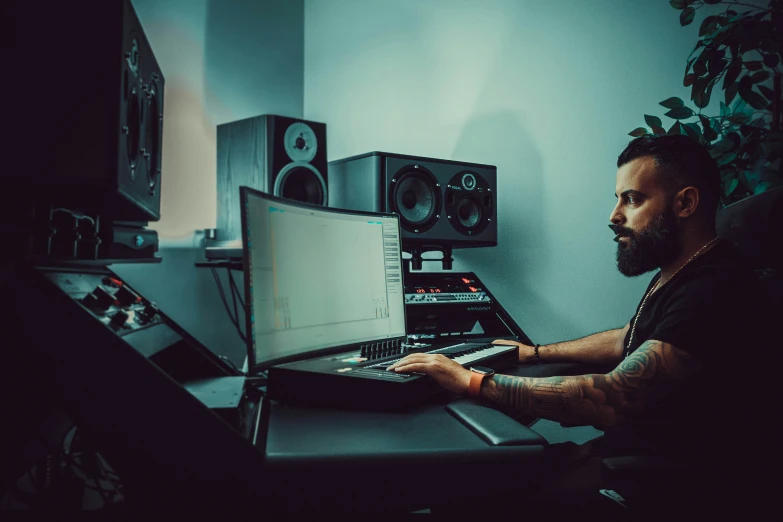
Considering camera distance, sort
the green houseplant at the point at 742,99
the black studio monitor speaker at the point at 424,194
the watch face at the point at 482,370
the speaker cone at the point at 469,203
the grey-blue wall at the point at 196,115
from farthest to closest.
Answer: the grey-blue wall at the point at 196,115
the speaker cone at the point at 469,203
the black studio monitor speaker at the point at 424,194
the green houseplant at the point at 742,99
the watch face at the point at 482,370

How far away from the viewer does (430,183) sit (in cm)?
199

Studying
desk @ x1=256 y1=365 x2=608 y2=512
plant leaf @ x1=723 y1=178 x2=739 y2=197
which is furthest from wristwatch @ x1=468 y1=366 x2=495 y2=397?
plant leaf @ x1=723 y1=178 x2=739 y2=197

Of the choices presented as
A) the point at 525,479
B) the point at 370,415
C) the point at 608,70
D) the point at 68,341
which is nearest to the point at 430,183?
the point at 608,70

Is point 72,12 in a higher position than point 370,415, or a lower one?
higher

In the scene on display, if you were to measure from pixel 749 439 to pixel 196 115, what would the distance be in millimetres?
2349

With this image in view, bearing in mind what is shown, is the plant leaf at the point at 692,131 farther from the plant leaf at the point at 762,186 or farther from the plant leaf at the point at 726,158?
the plant leaf at the point at 762,186

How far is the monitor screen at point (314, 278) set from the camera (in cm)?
96

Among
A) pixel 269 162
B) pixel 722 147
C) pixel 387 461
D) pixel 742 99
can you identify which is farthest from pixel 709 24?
pixel 387 461

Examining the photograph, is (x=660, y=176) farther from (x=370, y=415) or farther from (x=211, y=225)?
(x=211, y=225)

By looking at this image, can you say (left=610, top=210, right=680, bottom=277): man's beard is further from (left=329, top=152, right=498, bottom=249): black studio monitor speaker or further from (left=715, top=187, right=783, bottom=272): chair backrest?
(left=329, top=152, right=498, bottom=249): black studio monitor speaker

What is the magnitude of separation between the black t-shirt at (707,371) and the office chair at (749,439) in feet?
0.05

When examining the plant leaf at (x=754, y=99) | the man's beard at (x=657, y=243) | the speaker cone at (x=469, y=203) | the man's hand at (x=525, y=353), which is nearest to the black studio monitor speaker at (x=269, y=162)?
the speaker cone at (x=469, y=203)

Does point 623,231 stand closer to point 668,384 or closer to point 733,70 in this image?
point 668,384

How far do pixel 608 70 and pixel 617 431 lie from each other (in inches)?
60.0
